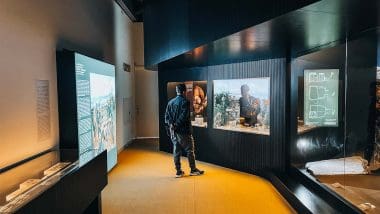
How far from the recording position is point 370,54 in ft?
13.8

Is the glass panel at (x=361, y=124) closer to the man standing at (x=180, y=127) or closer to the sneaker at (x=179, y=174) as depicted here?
the man standing at (x=180, y=127)

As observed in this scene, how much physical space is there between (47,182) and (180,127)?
355cm

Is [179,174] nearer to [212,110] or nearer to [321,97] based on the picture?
[212,110]

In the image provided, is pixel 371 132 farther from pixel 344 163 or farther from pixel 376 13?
pixel 376 13

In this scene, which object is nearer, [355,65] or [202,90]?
[355,65]

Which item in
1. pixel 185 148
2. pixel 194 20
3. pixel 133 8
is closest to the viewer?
pixel 194 20

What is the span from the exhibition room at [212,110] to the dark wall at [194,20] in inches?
0.7

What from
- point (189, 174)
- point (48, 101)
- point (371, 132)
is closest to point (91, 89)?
point (48, 101)

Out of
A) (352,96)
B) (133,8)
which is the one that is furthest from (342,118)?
(133,8)

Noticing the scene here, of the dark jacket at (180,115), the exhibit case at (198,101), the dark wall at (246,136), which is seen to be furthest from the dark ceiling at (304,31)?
the exhibit case at (198,101)

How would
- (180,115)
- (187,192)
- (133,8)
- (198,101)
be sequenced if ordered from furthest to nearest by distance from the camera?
(133,8), (198,101), (180,115), (187,192)

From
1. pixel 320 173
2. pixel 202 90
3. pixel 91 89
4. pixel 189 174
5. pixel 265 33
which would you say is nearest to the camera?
pixel 265 33

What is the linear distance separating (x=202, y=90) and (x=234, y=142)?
159 centimetres

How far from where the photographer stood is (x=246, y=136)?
6.30 m
